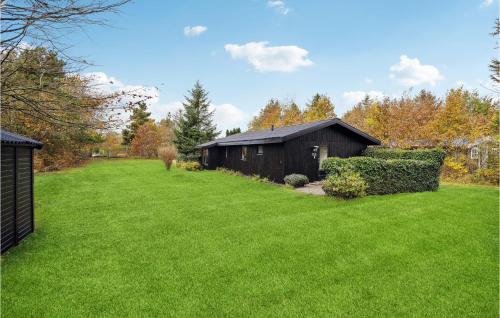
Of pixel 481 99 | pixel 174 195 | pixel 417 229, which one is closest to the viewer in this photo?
pixel 417 229

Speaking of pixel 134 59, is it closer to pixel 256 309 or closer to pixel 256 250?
pixel 256 250

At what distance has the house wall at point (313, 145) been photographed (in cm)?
1538

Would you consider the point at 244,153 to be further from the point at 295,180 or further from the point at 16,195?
the point at 16,195

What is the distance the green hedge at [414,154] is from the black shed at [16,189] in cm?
1542

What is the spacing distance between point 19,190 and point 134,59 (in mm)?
3904

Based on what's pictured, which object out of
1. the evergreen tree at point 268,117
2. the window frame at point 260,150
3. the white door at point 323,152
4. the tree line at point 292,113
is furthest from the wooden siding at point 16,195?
the evergreen tree at point 268,117

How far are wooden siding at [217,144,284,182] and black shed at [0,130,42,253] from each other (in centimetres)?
1106

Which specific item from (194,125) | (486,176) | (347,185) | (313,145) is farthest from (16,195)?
(194,125)

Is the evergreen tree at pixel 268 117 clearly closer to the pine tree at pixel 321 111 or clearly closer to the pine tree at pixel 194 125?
the pine tree at pixel 321 111

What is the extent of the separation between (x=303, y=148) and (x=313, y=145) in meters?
0.77

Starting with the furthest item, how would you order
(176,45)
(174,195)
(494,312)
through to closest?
(176,45) → (174,195) → (494,312)

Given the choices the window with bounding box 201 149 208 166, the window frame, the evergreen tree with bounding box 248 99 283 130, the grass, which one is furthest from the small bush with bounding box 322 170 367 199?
the evergreen tree with bounding box 248 99 283 130

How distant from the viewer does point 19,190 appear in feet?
20.2

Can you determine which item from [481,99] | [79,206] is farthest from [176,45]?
[481,99]
